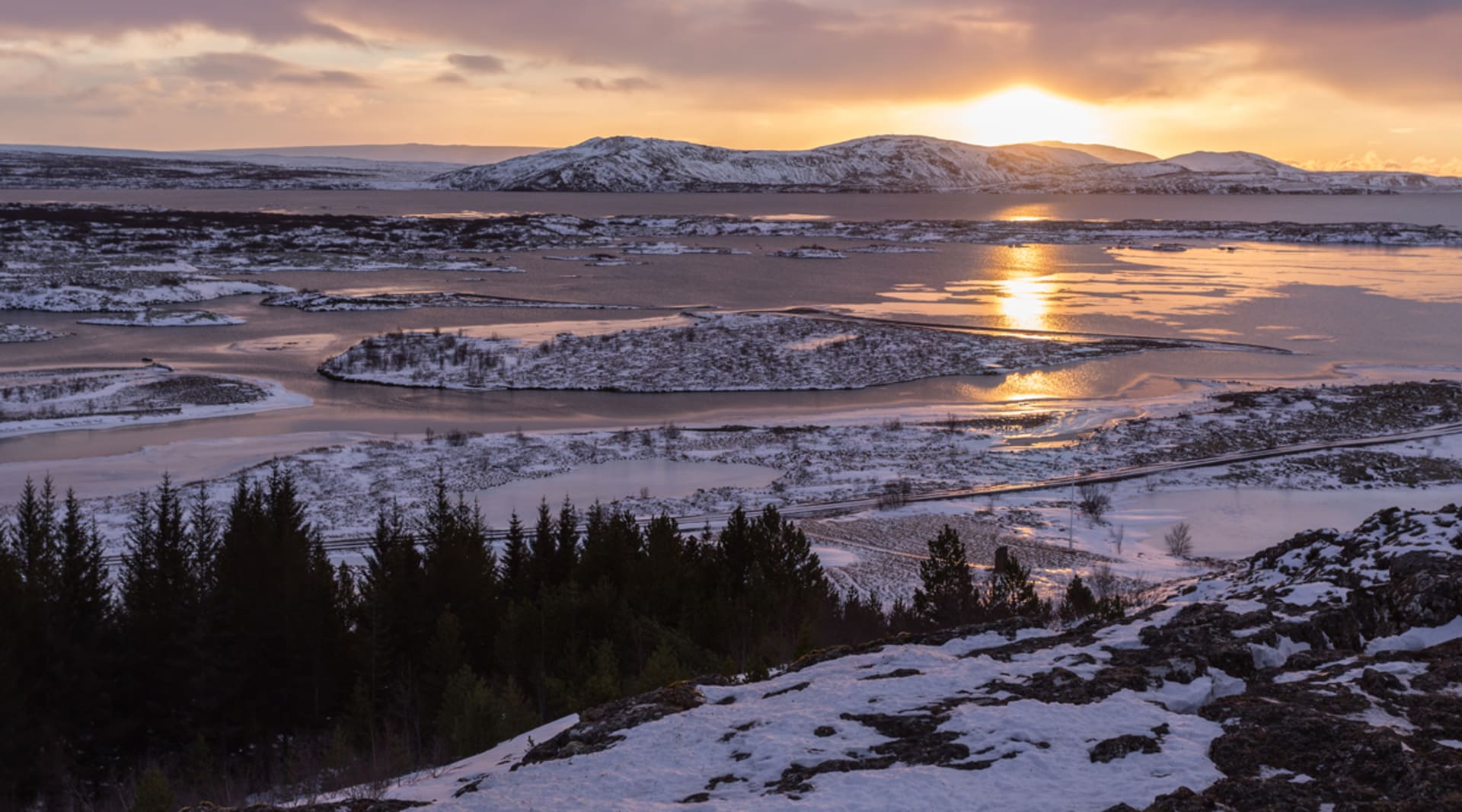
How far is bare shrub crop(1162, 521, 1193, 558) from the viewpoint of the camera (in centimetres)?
2597

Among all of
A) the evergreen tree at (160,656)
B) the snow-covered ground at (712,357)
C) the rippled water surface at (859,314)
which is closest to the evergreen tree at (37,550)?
the evergreen tree at (160,656)

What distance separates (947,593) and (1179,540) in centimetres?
1002

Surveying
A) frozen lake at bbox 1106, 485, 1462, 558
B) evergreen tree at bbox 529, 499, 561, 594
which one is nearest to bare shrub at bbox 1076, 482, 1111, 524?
frozen lake at bbox 1106, 485, 1462, 558

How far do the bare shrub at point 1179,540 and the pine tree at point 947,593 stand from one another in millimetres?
8342

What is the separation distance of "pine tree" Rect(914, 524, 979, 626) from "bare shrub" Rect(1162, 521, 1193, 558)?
8.34 meters

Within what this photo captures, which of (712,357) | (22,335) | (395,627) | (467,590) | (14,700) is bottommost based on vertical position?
(14,700)

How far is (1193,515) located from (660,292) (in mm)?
54185

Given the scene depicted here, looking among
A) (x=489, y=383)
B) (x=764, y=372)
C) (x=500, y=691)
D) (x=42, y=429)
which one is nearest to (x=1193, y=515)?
(x=500, y=691)

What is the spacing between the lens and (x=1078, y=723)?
28.0 ft

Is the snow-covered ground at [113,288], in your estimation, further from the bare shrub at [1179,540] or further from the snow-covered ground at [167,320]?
the bare shrub at [1179,540]

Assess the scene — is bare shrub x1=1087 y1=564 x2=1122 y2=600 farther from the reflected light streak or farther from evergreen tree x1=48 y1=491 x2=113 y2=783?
the reflected light streak

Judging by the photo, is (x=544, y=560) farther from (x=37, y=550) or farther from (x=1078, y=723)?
(x=1078, y=723)

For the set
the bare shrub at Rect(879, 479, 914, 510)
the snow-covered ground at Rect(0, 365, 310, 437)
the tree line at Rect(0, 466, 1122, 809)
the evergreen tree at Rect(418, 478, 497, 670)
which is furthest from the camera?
the snow-covered ground at Rect(0, 365, 310, 437)

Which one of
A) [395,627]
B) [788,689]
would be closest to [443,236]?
[395,627]
